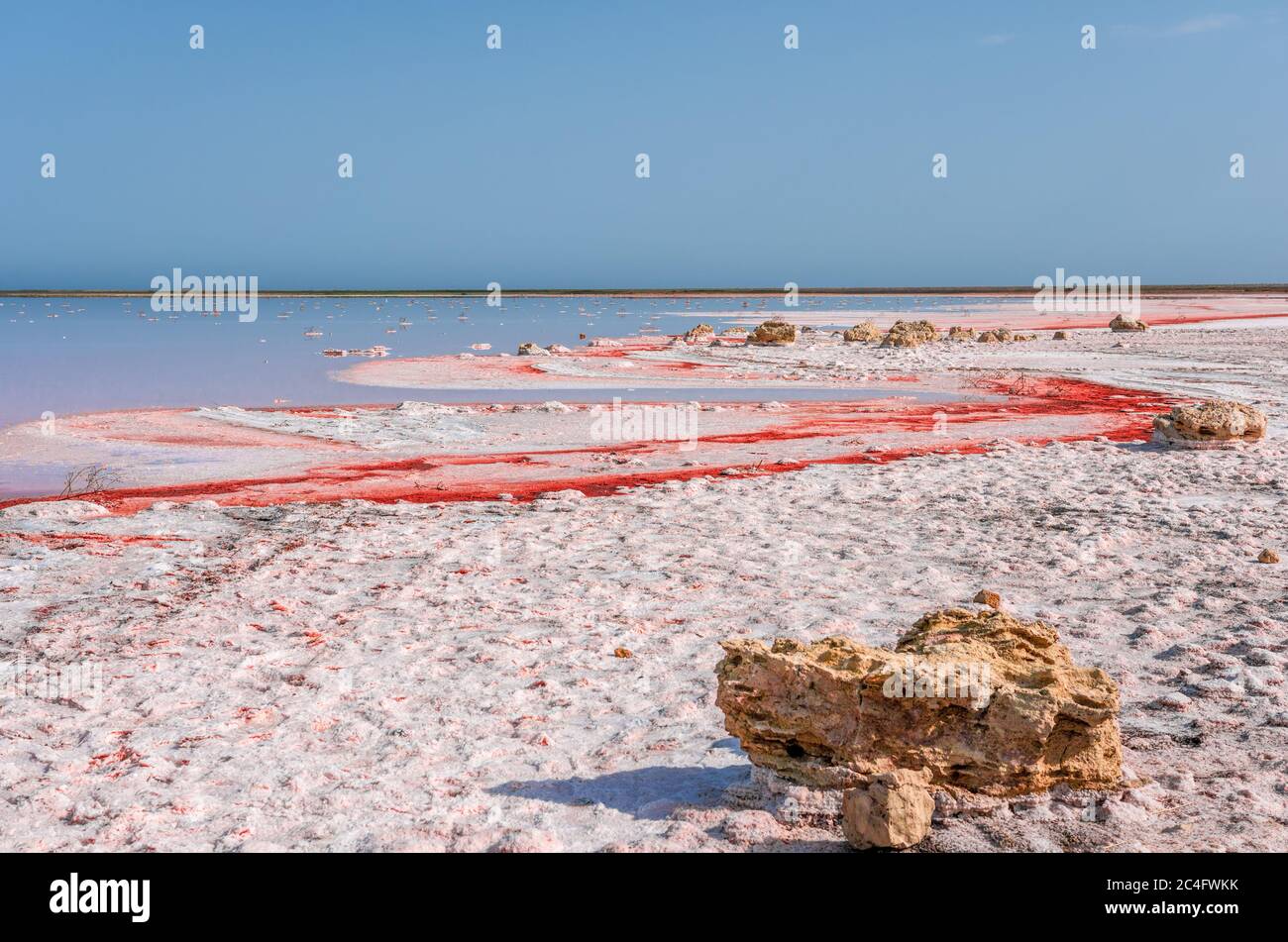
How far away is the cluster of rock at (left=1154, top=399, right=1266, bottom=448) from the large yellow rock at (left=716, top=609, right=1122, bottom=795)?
9.76 m

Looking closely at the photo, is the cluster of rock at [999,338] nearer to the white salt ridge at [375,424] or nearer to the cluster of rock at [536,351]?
the cluster of rock at [536,351]

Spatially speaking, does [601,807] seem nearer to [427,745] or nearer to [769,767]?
[769,767]

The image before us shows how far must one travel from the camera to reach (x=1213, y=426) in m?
12.7

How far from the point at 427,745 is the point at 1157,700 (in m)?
3.87

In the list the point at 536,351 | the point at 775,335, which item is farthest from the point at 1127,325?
the point at 536,351

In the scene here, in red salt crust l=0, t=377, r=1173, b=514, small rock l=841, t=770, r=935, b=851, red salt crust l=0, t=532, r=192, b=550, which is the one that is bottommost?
small rock l=841, t=770, r=935, b=851

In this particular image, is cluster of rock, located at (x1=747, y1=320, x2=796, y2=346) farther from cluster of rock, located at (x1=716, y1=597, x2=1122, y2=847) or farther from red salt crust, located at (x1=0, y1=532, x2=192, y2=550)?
cluster of rock, located at (x1=716, y1=597, x2=1122, y2=847)

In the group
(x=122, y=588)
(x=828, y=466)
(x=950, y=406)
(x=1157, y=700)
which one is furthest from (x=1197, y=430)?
(x=122, y=588)

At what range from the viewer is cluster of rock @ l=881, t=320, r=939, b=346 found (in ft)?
110

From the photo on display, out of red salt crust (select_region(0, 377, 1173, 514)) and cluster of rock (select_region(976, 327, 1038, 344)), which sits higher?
cluster of rock (select_region(976, 327, 1038, 344))

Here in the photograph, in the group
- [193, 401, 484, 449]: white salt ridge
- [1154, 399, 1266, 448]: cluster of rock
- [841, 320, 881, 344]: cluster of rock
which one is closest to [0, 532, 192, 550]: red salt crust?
[193, 401, 484, 449]: white salt ridge

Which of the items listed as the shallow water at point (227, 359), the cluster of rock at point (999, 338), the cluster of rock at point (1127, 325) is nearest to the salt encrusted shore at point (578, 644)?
the shallow water at point (227, 359)

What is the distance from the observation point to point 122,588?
7.60 metres

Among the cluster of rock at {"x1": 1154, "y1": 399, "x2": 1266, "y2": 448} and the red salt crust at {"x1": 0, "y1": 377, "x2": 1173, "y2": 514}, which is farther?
the cluster of rock at {"x1": 1154, "y1": 399, "x2": 1266, "y2": 448}
